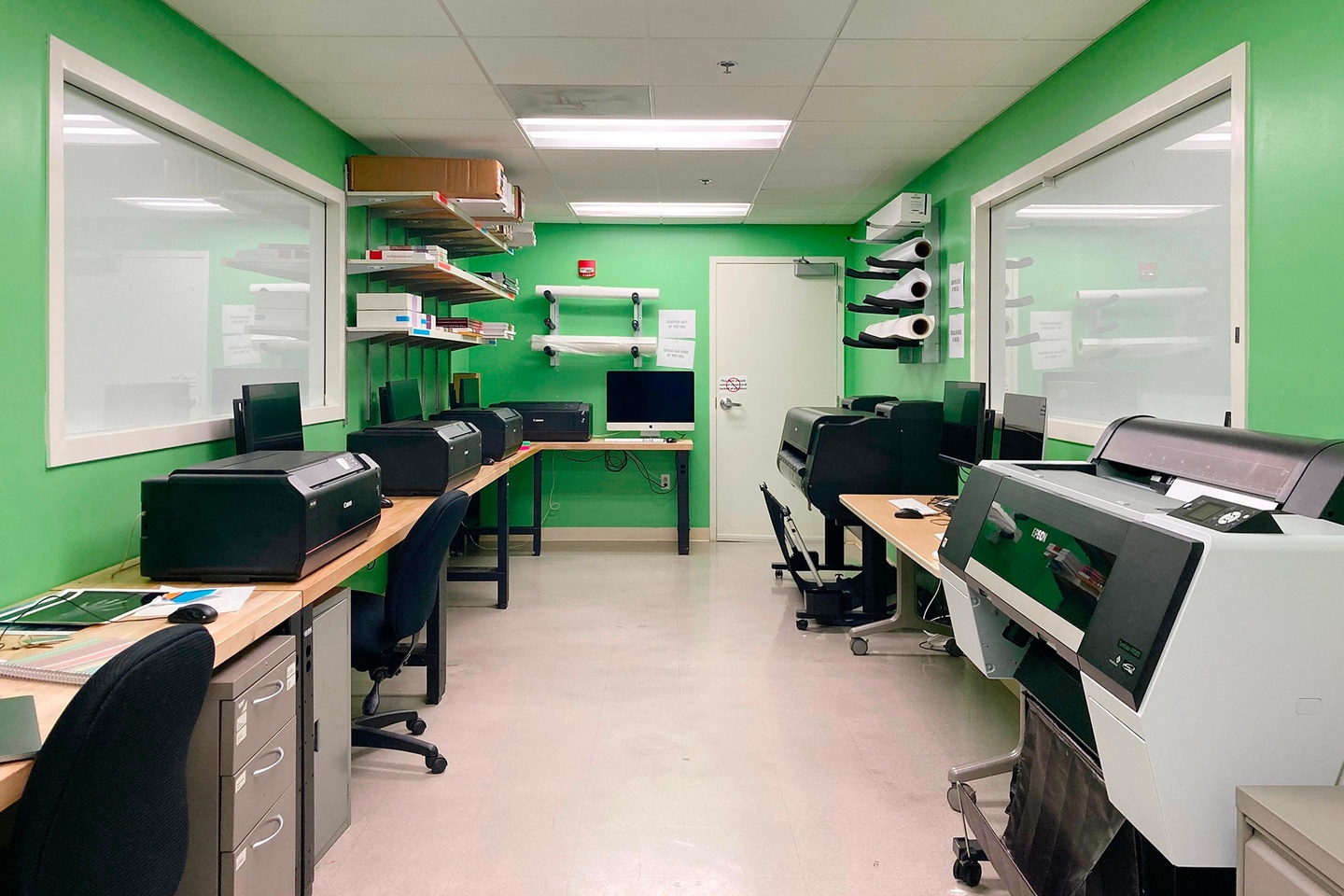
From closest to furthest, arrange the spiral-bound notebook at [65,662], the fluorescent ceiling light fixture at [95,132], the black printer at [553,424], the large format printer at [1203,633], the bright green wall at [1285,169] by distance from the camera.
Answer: the large format printer at [1203,633]
the spiral-bound notebook at [65,662]
the bright green wall at [1285,169]
the fluorescent ceiling light fixture at [95,132]
the black printer at [553,424]

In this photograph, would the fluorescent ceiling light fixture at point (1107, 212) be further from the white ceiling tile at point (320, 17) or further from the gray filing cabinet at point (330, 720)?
the gray filing cabinet at point (330, 720)

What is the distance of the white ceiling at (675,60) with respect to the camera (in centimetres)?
261

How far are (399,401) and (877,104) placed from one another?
8.61 feet

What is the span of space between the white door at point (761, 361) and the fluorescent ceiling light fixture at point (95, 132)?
4304 millimetres

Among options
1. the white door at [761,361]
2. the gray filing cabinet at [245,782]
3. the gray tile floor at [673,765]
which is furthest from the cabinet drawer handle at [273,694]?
the white door at [761,361]

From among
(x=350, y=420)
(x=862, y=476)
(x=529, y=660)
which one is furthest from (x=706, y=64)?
(x=529, y=660)

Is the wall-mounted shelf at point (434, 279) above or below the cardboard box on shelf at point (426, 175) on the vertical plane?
below

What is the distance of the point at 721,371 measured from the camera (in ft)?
20.8

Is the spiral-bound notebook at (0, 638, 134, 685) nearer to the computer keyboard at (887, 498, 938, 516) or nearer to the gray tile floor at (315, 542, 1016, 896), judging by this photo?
the gray tile floor at (315, 542, 1016, 896)

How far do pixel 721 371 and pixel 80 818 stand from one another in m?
5.47

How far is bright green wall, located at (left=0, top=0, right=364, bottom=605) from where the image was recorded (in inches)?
76.8

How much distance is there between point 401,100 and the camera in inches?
136

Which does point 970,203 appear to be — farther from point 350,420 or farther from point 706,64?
point 350,420

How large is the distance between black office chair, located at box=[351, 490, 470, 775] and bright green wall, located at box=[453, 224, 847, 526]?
366 cm
